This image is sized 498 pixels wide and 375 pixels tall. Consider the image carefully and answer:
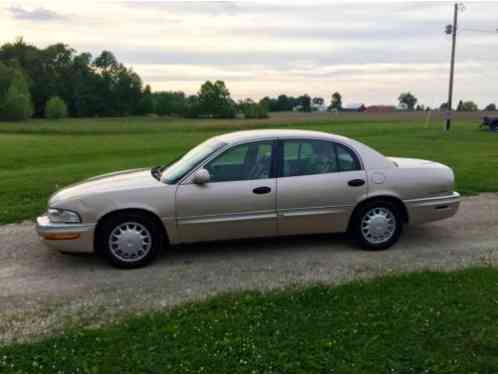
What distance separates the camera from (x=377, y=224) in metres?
5.90

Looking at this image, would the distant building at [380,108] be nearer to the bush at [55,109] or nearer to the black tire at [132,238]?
the bush at [55,109]

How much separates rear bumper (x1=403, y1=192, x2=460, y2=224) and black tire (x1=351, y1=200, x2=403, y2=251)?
0.17m

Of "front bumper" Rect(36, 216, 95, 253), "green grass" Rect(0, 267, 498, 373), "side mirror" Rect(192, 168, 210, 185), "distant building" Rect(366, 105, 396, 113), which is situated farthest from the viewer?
"distant building" Rect(366, 105, 396, 113)

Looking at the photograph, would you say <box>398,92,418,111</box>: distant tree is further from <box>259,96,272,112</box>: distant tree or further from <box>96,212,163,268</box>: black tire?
<box>96,212,163,268</box>: black tire

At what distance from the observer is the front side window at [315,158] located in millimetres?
5742

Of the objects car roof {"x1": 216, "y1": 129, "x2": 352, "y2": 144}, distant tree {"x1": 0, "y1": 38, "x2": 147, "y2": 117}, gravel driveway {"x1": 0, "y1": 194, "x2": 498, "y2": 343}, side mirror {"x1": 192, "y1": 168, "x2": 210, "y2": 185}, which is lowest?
gravel driveway {"x1": 0, "y1": 194, "x2": 498, "y2": 343}

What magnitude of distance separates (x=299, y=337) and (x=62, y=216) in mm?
2996

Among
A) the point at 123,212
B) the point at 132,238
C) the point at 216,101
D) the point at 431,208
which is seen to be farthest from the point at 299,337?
the point at 216,101

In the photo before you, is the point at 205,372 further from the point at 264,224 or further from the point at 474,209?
the point at 474,209

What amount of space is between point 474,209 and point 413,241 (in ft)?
7.67

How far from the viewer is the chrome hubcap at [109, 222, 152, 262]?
532 centimetres

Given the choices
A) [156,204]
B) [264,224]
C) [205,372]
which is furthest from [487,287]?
[156,204]

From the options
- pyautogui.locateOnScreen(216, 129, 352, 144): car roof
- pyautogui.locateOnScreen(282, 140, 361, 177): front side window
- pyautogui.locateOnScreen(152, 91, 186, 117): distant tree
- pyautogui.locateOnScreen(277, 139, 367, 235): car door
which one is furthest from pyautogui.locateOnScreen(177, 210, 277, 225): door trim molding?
pyautogui.locateOnScreen(152, 91, 186, 117): distant tree

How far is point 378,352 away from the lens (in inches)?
136
